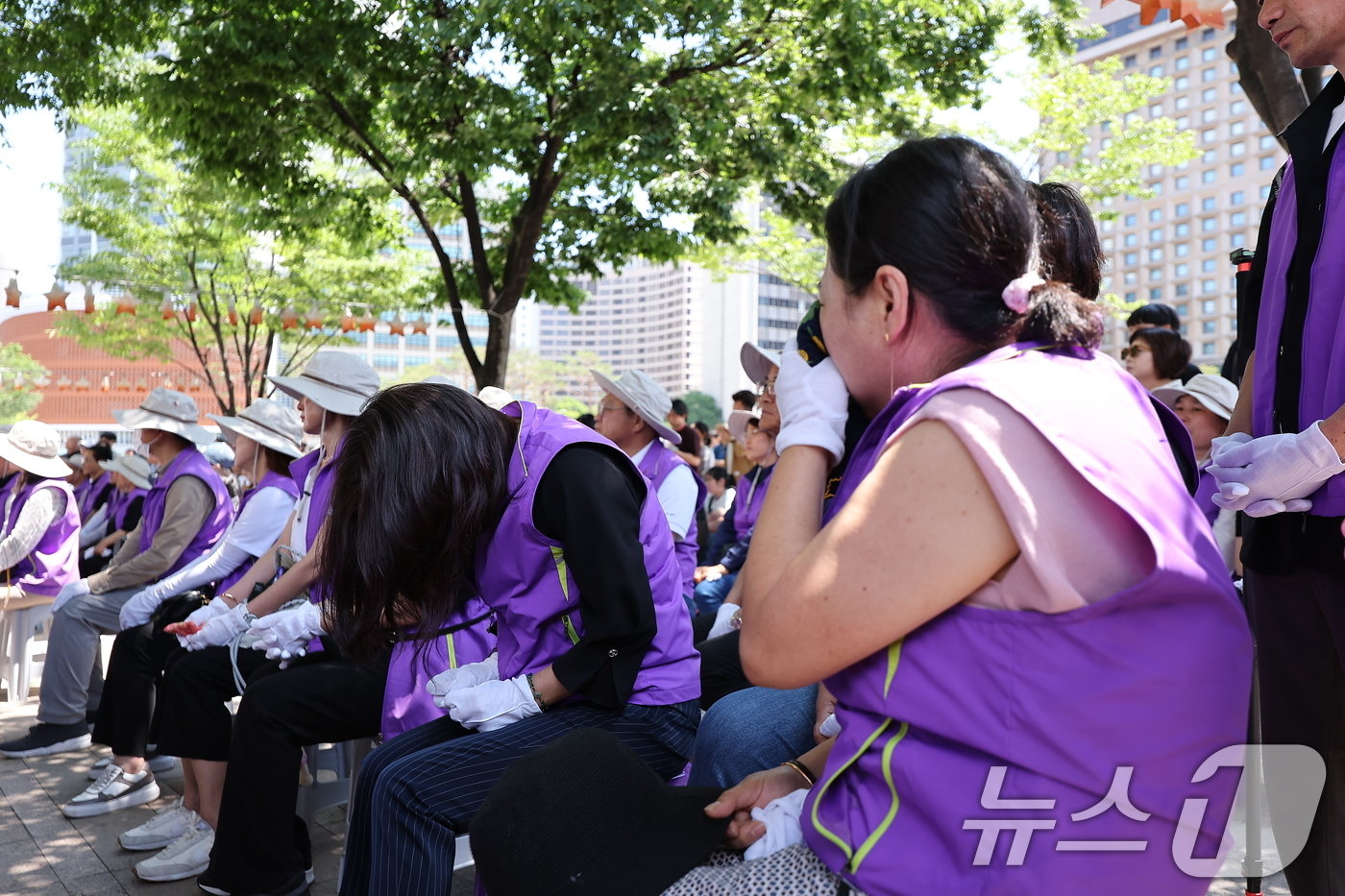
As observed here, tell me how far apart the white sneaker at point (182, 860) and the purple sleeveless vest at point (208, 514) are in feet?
6.09

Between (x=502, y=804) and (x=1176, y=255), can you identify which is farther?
(x=1176, y=255)

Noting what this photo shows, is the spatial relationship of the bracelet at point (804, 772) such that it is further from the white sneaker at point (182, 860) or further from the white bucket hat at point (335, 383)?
the white bucket hat at point (335, 383)

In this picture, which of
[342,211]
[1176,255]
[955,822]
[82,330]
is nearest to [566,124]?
[342,211]

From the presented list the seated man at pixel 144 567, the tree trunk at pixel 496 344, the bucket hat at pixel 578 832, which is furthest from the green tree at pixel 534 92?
the bucket hat at pixel 578 832

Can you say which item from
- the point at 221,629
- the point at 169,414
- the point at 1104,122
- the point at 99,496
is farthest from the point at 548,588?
the point at 1104,122

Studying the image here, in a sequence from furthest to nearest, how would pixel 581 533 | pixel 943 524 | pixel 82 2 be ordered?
pixel 82 2 → pixel 581 533 → pixel 943 524

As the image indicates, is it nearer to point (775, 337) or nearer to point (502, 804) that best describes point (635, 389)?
point (502, 804)

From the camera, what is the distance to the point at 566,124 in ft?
26.8

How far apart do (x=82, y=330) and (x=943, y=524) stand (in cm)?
2170

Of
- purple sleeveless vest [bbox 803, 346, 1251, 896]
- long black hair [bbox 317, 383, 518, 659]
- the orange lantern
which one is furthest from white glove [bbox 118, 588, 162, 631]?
the orange lantern

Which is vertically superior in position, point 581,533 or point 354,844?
point 581,533

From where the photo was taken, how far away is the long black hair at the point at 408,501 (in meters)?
2.42

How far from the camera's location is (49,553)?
238 inches

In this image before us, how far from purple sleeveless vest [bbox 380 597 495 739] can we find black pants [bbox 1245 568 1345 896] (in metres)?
1.77
